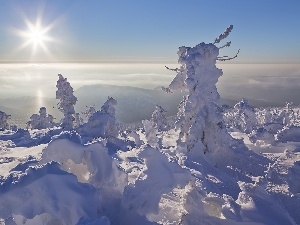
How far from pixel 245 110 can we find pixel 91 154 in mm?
49367

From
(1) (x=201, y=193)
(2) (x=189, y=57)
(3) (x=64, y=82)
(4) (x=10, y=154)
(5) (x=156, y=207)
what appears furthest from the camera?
(3) (x=64, y=82)

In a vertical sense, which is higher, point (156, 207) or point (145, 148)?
point (145, 148)

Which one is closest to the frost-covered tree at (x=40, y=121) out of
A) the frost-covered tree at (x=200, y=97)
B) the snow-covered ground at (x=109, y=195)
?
the frost-covered tree at (x=200, y=97)

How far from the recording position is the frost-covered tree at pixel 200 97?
25.4 metres

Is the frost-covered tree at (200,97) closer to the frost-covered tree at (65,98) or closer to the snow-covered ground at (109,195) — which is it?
the snow-covered ground at (109,195)

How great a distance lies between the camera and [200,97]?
25.7 meters

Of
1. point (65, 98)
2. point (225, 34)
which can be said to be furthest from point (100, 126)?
point (225, 34)

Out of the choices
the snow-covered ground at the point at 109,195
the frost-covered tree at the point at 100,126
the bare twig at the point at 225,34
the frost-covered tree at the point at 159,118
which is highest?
the bare twig at the point at 225,34

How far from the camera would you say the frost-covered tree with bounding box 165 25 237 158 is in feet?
83.2

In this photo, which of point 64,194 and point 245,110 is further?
point 245,110

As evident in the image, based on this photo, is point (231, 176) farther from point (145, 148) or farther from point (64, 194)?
point (64, 194)

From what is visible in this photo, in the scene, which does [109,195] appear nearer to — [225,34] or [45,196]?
[45,196]

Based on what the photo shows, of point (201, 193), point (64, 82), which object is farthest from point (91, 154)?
point (64, 82)

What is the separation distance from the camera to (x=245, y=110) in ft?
186
